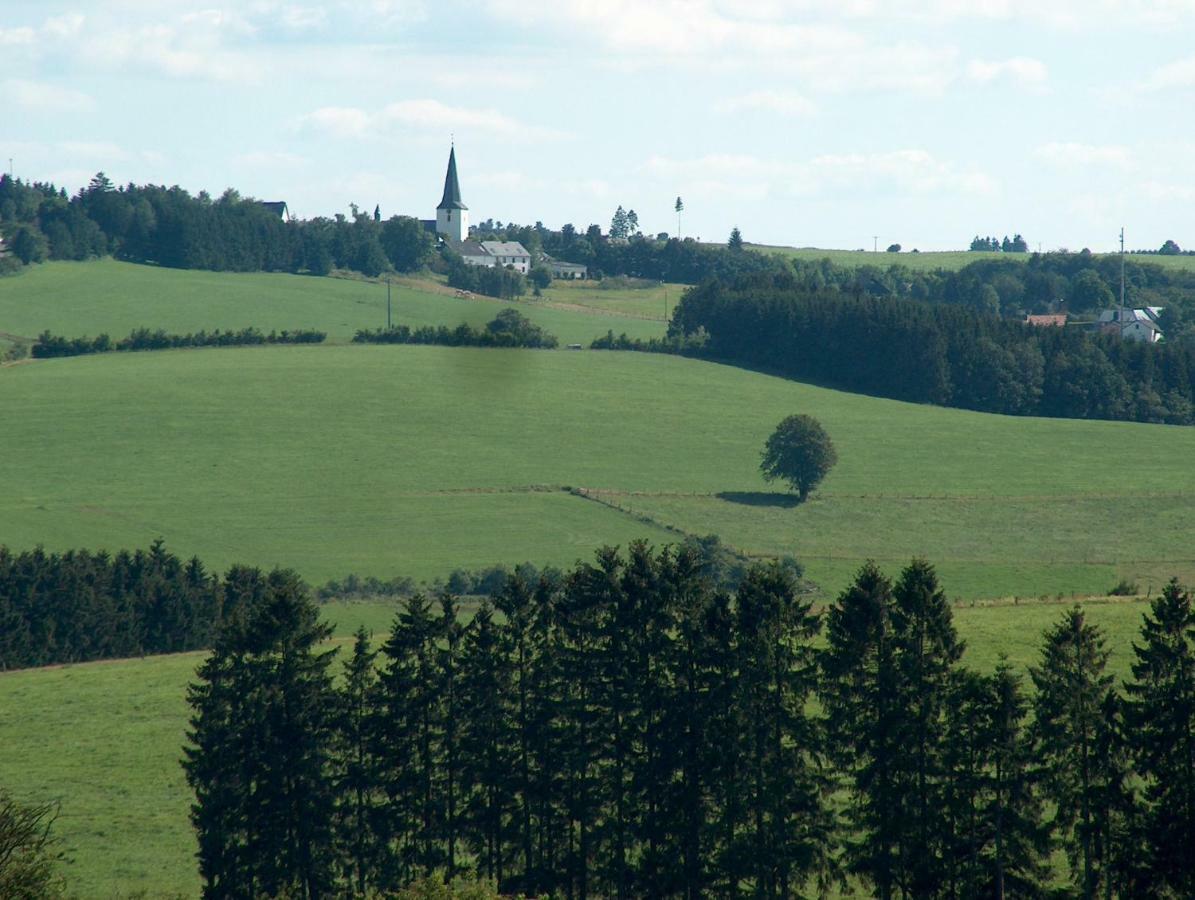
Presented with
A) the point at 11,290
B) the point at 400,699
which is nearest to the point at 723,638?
the point at 400,699

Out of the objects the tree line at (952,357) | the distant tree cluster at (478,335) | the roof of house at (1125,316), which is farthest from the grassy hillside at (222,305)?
the roof of house at (1125,316)

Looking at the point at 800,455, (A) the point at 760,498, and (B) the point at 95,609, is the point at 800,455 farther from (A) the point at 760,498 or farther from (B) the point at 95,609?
(B) the point at 95,609

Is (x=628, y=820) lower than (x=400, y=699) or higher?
lower

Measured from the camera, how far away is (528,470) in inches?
4215

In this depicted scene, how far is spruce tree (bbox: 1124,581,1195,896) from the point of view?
1305 inches

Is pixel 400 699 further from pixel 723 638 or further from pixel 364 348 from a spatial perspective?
pixel 364 348

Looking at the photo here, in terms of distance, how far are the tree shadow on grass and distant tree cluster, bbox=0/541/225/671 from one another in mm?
37182

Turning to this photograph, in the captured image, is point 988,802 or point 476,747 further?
point 476,747

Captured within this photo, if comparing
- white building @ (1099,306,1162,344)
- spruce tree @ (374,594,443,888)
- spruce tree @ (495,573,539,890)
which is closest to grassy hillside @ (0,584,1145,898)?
spruce tree @ (374,594,443,888)

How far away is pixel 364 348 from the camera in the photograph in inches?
5773

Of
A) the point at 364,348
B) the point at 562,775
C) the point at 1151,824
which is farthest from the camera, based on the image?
the point at 364,348

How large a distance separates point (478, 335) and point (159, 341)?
1141 inches

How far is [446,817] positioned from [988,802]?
14285 mm

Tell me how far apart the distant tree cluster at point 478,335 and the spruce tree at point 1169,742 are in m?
114
